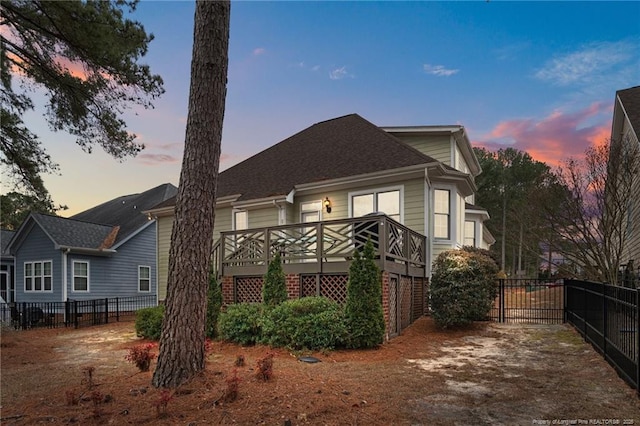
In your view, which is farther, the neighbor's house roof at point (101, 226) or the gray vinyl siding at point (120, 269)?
the gray vinyl siding at point (120, 269)

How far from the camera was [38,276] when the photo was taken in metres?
19.4

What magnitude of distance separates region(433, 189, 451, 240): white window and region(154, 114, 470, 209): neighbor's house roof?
0.80 m

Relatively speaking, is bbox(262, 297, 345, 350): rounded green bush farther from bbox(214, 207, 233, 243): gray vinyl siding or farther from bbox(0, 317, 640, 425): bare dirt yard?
bbox(214, 207, 233, 243): gray vinyl siding

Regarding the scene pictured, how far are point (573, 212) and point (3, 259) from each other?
27730mm

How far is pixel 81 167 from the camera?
14328 mm

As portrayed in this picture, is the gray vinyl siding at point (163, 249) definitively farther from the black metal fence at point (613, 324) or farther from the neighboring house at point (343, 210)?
the black metal fence at point (613, 324)

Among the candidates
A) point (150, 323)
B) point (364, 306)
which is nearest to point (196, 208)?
point (364, 306)

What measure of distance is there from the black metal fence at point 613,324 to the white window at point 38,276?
20990 millimetres

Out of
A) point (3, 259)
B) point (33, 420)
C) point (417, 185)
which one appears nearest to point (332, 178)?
point (417, 185)

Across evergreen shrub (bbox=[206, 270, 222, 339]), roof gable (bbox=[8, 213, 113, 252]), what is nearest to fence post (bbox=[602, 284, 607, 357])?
evergreen shrub (bbox=[206, 270, 222, 339])

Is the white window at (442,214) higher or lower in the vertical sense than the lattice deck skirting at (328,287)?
higher

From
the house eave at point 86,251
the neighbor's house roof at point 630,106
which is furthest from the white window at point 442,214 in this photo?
the house eave at point 86,251

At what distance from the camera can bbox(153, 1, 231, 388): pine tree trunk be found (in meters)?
4.87

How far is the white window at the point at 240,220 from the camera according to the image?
575 inches
